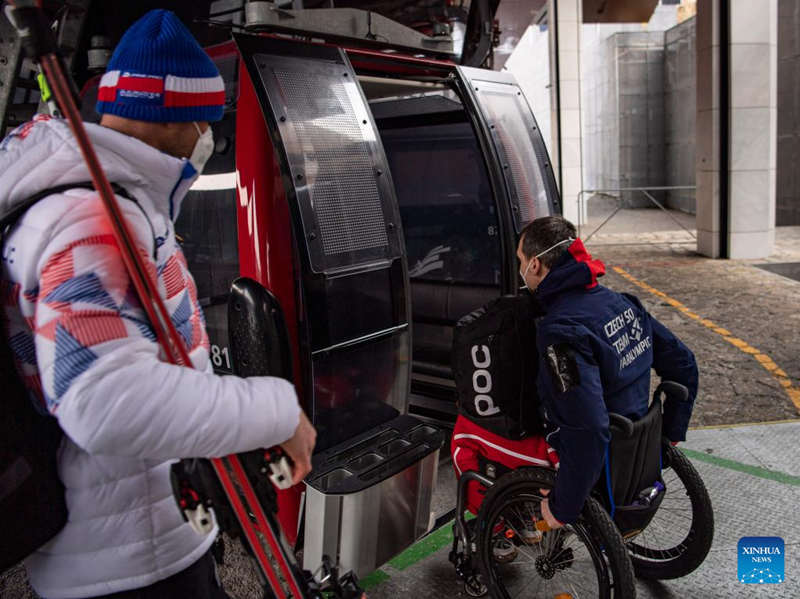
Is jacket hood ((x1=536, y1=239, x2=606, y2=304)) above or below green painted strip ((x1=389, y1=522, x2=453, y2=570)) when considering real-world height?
above

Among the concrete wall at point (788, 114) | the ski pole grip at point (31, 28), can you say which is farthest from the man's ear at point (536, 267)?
the concrete wall at point (788, 114)

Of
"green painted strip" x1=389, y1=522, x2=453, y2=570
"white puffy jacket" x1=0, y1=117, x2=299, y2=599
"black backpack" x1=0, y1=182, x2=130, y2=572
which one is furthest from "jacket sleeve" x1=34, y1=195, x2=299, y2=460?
"green painted strip" x1=389, y1=522, x2=453, y2=570

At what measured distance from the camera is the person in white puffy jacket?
42.4 inches

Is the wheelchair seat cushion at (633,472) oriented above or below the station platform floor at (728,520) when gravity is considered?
above

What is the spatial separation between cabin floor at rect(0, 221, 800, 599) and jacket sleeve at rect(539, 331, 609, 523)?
81 cm

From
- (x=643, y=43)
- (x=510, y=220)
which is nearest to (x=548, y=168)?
(x=510, y=220)

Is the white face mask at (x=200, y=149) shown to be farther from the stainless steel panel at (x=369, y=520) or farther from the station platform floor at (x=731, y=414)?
the station platform floor at (x=731, y=414)

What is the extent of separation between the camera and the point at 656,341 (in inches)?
→ 104

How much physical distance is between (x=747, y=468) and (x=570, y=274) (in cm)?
201

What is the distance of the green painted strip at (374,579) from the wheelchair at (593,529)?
318 mm

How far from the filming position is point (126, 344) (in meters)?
1.10

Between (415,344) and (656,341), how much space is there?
233 centimetres

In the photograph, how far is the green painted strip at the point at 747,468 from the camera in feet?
11.5

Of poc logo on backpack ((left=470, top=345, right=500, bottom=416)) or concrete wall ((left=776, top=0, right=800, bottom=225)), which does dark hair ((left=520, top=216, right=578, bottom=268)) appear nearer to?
poc logo on backpack ((left=470, top=345, right=500, bottom=416))
